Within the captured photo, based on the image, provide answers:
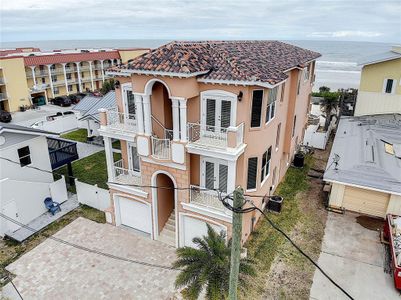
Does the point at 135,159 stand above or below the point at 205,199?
above

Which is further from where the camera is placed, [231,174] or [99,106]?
[99,106]

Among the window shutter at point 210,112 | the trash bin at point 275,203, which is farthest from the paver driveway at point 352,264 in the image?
the window shutter at point 210,112

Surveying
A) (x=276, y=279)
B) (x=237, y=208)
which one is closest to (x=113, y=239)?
(x=276, y=279)

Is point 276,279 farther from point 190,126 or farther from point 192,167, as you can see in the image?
point 190,126

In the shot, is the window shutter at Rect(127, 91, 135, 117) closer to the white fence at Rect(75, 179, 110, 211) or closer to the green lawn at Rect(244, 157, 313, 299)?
the white fence at Rect(75, 179, 110, 211)

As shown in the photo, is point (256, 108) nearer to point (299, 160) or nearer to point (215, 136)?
point (215, 136)

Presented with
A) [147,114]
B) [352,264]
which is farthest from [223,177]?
[352,264]

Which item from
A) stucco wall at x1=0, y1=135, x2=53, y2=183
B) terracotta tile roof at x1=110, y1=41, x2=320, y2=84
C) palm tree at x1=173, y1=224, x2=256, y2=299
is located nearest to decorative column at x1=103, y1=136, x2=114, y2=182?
terracotta tile roof at x1=110, y1=41, x2=320, y2=84
